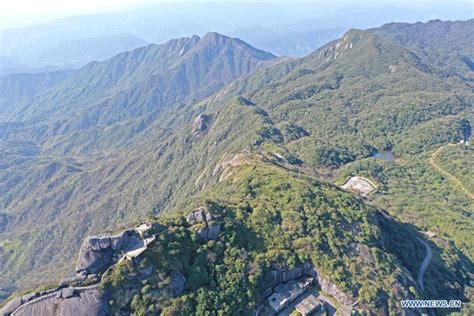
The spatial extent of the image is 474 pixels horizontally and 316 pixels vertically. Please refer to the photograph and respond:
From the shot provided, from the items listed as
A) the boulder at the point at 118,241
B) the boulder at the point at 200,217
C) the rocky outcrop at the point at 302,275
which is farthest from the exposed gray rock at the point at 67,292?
the rocky outcrop at the point at 302,275

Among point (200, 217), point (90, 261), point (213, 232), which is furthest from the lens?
point (200, 217)

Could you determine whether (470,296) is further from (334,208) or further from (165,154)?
(165,154)

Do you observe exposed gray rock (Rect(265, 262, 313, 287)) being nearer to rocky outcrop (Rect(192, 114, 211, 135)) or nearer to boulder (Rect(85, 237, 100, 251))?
boulder (Rect(85, 237, 100, 251))

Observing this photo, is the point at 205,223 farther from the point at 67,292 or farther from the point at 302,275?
the point at 67,292

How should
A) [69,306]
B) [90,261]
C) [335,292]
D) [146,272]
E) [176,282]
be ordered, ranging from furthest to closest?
[335,292]
[176,282]
[146,272]
[90,261]
[69,306]

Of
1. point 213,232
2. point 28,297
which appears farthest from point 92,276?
point 213,232

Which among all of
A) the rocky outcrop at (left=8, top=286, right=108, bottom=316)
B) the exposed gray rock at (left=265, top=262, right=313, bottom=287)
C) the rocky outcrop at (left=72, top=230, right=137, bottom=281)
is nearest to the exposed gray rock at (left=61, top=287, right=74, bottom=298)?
the rocky outcrop at (left=8, top=286, right=108, bottom=316)

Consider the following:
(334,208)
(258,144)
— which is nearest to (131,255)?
(334,208)

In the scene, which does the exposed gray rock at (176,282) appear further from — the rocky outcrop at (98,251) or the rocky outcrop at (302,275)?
the rocky outcrop at (302,275)
